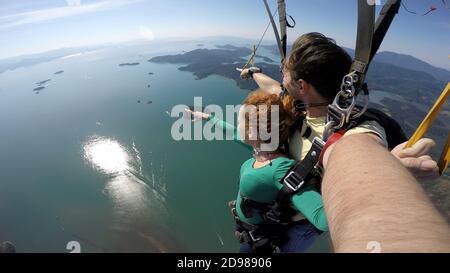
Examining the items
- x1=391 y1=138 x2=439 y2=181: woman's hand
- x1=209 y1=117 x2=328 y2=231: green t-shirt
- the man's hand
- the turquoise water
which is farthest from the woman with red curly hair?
the turquoise water

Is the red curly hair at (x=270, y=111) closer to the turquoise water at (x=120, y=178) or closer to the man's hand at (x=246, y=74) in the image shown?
the man's hand at (x=246, y=74)

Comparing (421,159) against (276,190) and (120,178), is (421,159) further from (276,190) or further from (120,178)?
(120,178)

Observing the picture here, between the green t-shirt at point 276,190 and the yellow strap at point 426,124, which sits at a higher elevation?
the yellow strap at point 426,124

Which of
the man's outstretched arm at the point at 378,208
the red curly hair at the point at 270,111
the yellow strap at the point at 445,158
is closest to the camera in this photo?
the man's outstretched arm at the point at 378,208

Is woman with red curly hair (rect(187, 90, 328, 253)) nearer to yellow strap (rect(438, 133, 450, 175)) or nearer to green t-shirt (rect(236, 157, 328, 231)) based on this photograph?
green t-shirt (rect(236, 157, 328, 231))

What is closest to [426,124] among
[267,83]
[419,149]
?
[419,149]

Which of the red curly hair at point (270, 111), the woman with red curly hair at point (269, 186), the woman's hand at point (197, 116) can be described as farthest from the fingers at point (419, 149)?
the woman's hand at point (197, 116)
